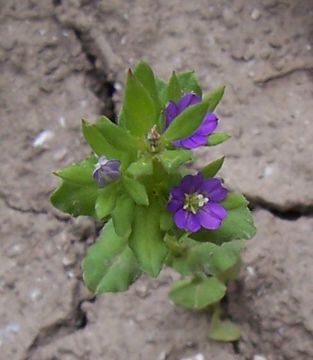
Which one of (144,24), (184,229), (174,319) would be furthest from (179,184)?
(144,24)

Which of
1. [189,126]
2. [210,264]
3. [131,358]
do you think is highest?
[189,126]

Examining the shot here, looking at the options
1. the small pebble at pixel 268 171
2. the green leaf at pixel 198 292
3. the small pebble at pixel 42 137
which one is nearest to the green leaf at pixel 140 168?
the green leaf at pixel 198 292

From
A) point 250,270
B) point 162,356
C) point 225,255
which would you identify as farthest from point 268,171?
point 162,356

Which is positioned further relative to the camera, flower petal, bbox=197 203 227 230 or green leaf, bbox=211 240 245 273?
green leaf, bbox=211 240 245 273

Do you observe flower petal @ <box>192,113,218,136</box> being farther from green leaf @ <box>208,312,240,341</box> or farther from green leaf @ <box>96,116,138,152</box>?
green leaf @ <box>208,312,240,341</box>

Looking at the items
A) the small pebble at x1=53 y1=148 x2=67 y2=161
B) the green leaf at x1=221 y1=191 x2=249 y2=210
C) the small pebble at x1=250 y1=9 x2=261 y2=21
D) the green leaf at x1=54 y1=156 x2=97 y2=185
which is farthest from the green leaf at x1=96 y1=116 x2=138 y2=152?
the small pebble at x1=250 y1=9 x2=261 y2=21

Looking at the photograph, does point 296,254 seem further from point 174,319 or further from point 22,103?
point 22,103
